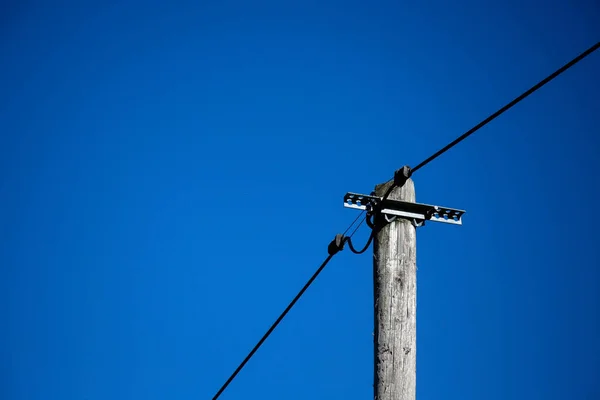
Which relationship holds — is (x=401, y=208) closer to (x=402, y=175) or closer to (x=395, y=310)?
(x=402, y=175)

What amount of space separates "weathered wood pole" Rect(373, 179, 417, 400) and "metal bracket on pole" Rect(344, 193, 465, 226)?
70 millimetres

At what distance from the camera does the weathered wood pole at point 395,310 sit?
17.7 feet

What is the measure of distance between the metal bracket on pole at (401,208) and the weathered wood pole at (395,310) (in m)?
0.07

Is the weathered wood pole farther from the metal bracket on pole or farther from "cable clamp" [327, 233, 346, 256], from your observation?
"cable clamp" [327, 233, 346, 256]

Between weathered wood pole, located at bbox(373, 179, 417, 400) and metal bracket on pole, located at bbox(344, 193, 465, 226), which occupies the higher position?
metal bracket on pole, located at bbox(344, 193, 465, 226)

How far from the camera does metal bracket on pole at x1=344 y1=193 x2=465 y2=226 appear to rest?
19.2 ft

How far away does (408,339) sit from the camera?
550 centimetres

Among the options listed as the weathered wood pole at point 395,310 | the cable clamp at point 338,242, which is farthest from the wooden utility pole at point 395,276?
the cable clamp at point 338,242

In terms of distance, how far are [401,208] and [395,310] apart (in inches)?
31.2

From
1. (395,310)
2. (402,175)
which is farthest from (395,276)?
(402,175)

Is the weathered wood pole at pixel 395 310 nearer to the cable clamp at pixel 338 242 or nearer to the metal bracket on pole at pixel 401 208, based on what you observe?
the metal bracket on pole at pixel 401 208

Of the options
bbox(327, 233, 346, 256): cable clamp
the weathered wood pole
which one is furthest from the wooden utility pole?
bbox(327, 233, 346, 256): cable clamp

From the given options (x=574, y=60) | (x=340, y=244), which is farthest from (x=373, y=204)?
(x=574, y=60)

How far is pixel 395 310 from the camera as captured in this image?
554 cm
